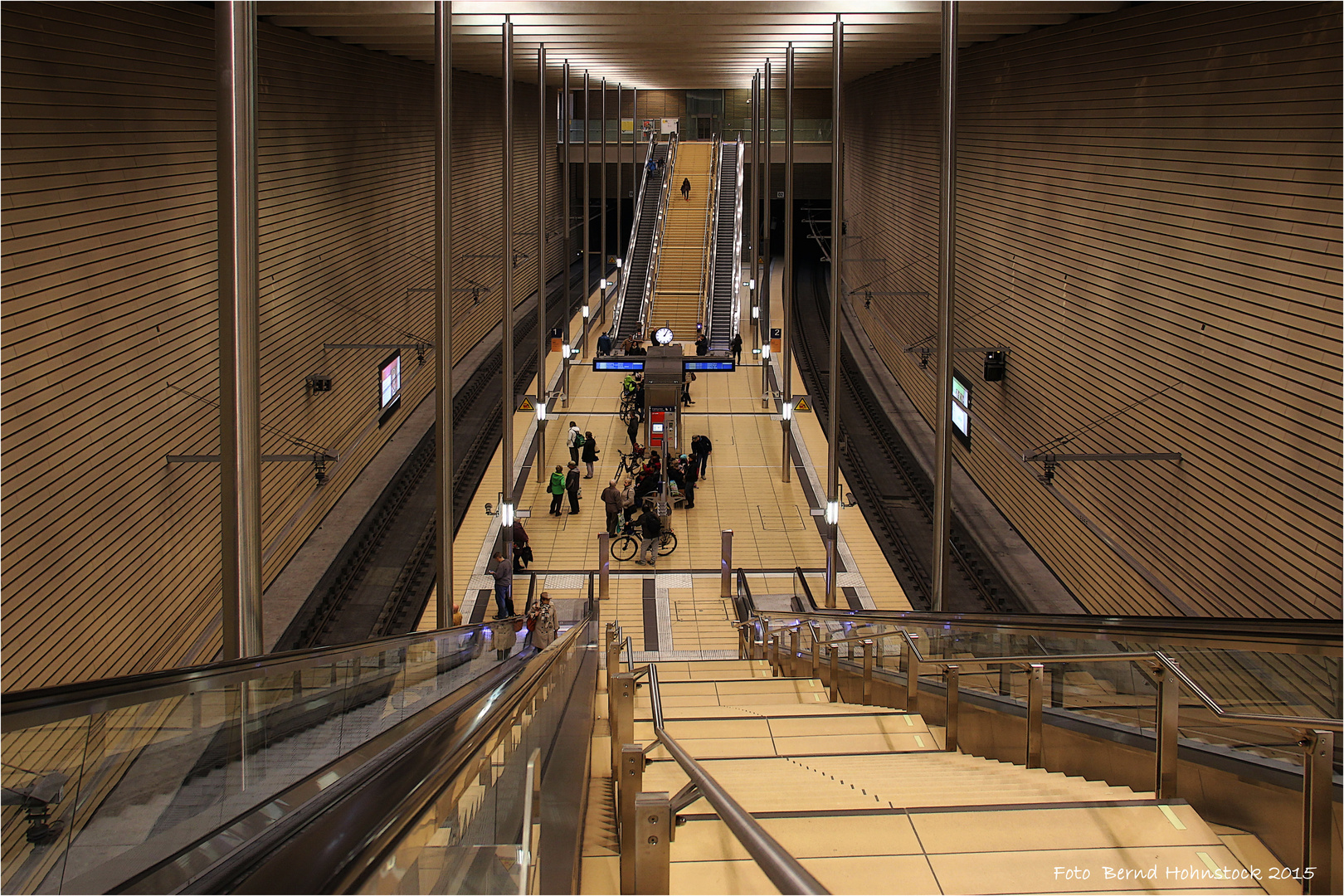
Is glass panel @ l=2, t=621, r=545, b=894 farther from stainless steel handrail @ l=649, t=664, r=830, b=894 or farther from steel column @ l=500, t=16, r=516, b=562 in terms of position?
steel column @ l=500, t=16, r=516, b=562

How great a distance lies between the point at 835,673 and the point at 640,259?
77.0 ft

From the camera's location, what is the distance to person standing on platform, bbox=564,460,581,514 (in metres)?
16.6

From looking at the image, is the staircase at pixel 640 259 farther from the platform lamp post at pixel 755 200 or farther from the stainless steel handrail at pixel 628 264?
the platform lamp post at pixel 755 200

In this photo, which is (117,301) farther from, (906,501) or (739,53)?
(739,53)

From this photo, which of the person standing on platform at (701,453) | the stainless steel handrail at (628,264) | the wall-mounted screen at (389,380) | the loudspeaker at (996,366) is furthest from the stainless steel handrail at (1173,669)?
the stainless steel handrail at (628,264)

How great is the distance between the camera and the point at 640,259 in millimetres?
30219

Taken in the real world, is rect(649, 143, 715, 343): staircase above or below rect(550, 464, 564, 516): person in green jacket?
above

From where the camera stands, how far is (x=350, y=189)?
56.9ft

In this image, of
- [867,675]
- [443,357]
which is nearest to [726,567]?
[443,357]

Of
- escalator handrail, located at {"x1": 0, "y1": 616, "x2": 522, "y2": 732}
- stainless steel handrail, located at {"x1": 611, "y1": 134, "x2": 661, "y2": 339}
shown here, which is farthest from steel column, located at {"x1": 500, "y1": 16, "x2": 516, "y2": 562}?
stainless steel handrail, located at {"x1": 611, "y1": 134, "x2": 661, "y2": 339}

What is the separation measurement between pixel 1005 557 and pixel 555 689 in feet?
40.3

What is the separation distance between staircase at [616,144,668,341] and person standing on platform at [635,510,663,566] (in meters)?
11.0

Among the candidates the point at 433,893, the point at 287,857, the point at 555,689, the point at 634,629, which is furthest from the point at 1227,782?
the point at 634,629

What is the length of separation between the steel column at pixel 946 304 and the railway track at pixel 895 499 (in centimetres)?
51
